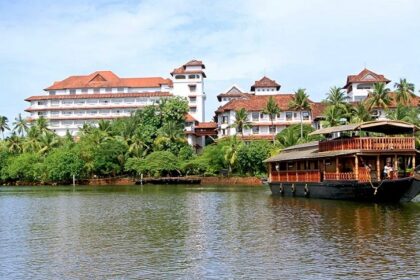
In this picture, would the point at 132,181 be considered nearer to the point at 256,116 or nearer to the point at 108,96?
the point at 256,116

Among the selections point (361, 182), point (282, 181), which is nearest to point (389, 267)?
point (361, 182)

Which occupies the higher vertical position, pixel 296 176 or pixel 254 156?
pixel 254 156

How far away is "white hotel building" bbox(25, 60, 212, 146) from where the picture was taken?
9788 cm

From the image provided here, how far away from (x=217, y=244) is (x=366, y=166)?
645 inches

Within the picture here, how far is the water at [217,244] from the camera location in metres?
14.0

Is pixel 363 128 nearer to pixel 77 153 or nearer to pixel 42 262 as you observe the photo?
pixel 42 262

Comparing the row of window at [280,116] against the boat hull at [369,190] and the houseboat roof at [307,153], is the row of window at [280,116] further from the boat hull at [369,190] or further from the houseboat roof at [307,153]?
the boat hull at [369,190]

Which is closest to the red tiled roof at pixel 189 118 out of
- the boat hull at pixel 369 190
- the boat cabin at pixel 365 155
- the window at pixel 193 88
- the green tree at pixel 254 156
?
the window at pixel 193 88

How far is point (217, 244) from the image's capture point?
18.2 meters

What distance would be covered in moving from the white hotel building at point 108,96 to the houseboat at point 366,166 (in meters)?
62.1

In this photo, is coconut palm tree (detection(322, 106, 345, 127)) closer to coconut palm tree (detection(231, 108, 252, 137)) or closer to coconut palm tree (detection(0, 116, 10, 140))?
coconut palm tree (detection(231, 108, 252, 137))

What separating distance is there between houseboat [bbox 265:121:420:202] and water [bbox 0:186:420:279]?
1351mm

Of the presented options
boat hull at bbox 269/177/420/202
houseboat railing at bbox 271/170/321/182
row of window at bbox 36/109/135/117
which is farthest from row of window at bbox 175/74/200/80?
boat hull at bbox 269/177/420/202

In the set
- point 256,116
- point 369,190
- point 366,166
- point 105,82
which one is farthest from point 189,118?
point 369,190
